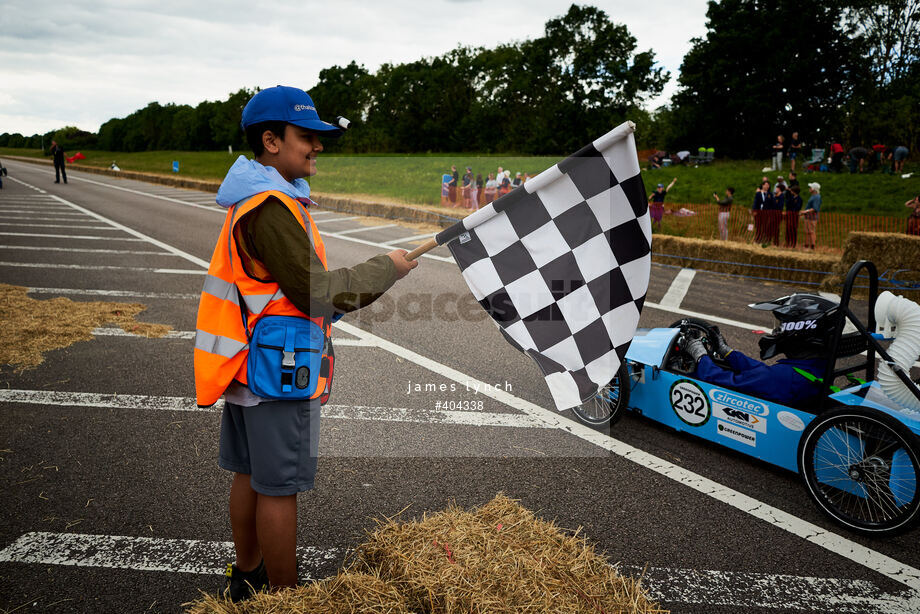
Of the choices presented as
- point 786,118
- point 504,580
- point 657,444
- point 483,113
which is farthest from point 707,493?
point 483,113

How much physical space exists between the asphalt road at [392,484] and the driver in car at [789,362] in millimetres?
558

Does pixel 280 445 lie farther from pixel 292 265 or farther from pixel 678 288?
pixel 678 288

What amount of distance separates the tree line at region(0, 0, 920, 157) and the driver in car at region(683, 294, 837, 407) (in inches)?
1258

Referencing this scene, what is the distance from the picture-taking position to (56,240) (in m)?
12.7

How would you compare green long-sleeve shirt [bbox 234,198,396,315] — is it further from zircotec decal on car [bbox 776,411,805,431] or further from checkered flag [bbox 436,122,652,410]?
zircotec decal on car [bbox 776,411,805,431]

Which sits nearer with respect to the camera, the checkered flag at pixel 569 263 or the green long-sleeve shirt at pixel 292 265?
the green long-sleeve shirt at pixel 292 265

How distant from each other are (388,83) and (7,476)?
73.4m

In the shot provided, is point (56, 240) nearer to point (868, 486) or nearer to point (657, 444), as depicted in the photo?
point (657, 444)

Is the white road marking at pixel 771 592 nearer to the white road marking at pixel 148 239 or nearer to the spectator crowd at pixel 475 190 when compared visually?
the white road marking at pixel 148 239

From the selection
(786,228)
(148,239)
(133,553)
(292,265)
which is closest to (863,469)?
(292,265)

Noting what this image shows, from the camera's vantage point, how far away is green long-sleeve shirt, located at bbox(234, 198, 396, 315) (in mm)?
1967

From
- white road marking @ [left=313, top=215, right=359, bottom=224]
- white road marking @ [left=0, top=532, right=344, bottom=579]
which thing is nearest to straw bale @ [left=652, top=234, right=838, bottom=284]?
white road marking @ [left=313, top=215, right=359, bottom=224]

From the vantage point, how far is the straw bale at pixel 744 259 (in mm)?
10156

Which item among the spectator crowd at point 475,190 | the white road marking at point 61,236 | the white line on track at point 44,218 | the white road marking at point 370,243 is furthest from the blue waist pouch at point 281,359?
the white line on track at point 44,218
